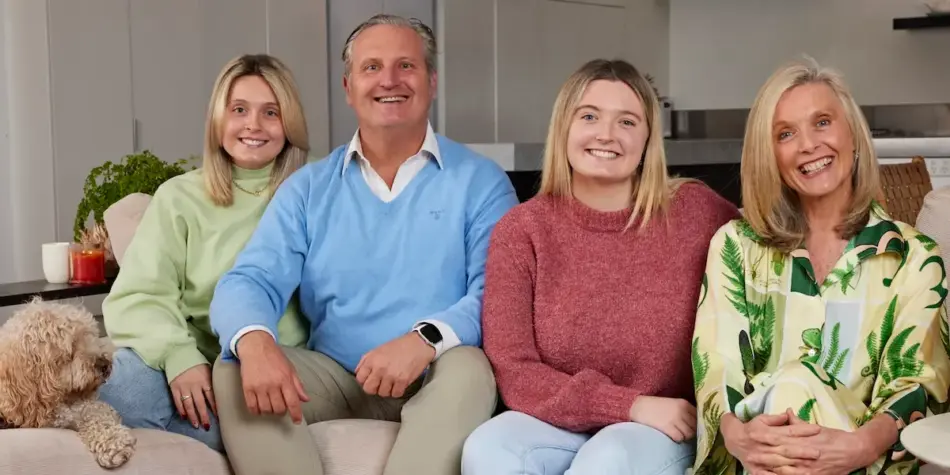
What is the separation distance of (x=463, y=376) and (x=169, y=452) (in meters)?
0.56

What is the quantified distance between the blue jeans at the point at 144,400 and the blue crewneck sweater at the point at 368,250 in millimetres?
223

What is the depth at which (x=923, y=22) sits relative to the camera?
20.5 ft

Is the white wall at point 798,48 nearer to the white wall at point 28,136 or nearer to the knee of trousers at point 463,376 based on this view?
the white wall at point 28,136

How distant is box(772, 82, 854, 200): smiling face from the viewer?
2115 mm

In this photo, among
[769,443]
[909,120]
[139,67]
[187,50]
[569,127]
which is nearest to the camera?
[769,443]

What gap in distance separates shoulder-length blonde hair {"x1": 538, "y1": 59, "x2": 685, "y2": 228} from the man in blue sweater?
0.20 m

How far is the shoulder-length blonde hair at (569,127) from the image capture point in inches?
92.0

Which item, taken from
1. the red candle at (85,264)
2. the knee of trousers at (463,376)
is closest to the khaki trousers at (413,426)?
the knee of trousers at (463,376)

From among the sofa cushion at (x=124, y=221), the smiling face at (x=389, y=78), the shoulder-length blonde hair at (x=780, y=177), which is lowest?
the sofa cushion at (x=124, y=221)

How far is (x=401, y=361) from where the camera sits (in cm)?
221

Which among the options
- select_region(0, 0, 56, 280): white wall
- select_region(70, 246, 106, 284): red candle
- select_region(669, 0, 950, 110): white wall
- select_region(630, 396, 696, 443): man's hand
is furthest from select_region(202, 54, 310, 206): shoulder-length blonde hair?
select_region(669, 0, 950, 110): white wall

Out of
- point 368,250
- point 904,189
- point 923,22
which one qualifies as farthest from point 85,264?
point 923,22

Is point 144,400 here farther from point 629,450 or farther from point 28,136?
point 28,136

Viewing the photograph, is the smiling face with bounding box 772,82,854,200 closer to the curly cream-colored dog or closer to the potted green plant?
the curly cream-colored dog
